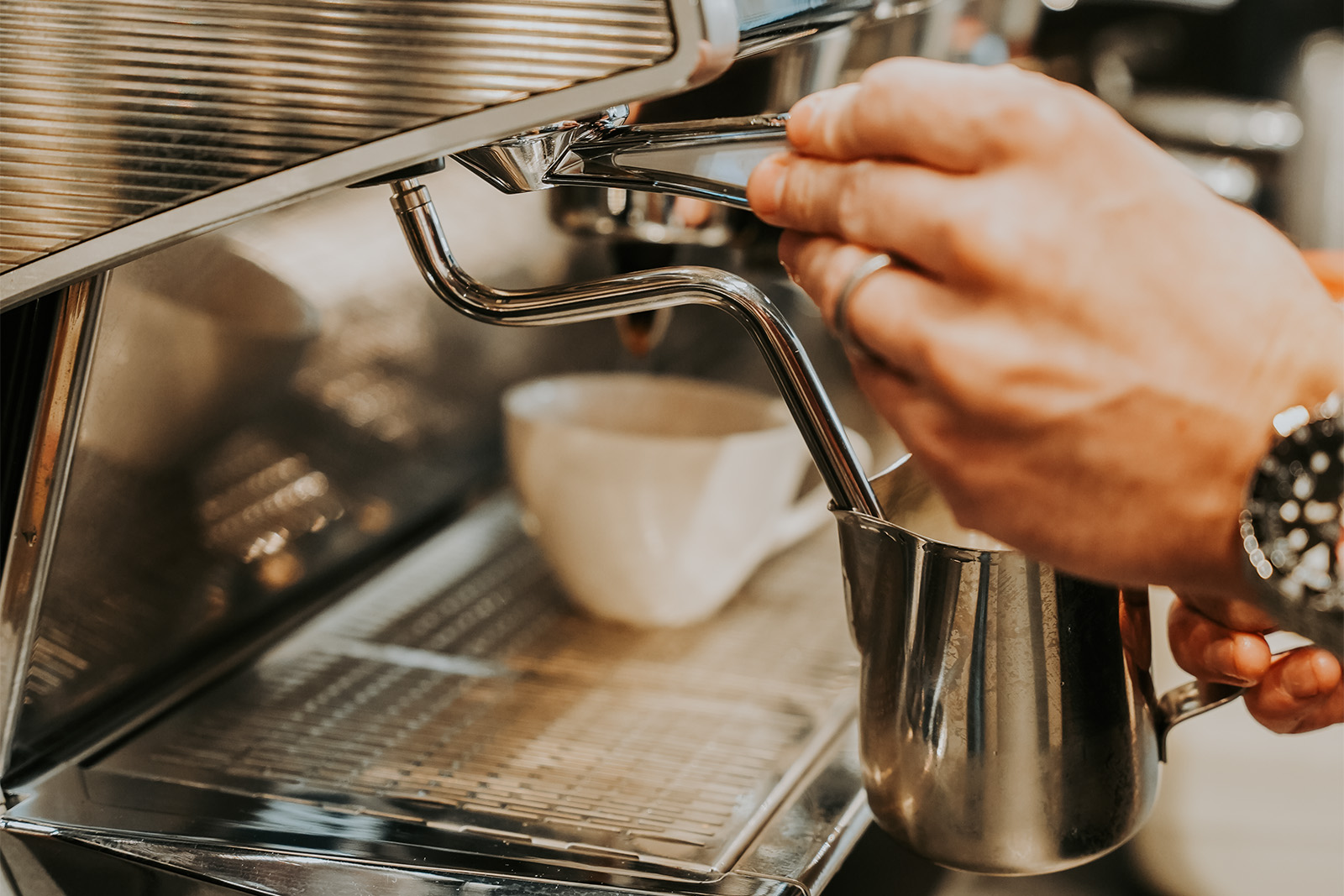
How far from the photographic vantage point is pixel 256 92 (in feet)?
0.80

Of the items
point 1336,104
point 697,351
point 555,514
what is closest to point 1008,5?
point 697,351

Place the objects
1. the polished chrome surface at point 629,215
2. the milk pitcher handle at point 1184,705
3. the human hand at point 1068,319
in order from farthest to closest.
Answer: the polished chrome surface at point 629,215, the milk pitcher handle at point 1184,705, the human hand at point 1068,319

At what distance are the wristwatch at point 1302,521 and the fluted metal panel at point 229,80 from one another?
15 cm

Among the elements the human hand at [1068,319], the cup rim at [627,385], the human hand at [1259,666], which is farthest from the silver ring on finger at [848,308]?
the cup rim at [627,385]

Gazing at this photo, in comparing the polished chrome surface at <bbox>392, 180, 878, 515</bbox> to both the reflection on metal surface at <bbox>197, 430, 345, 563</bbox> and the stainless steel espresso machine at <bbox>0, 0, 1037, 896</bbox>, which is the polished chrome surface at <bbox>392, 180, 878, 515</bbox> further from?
the reflection on metal surface at <bbox>197, 430, 345, 563</bbox>

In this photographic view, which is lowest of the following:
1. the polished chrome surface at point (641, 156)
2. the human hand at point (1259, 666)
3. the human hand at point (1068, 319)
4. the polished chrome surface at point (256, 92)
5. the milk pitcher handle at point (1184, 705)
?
the milk pitcher handle at point (1184, 705)

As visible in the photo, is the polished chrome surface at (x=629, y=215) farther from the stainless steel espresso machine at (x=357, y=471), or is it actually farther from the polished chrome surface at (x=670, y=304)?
the polished chrome surface at (x=670, y=304)

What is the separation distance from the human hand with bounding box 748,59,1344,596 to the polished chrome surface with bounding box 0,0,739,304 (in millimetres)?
52

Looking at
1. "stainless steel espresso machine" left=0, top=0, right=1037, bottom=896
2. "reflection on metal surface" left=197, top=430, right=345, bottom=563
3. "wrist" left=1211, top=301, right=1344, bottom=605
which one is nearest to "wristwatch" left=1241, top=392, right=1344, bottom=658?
"wrist" left=1211, top=301, right=1344, bottom=605

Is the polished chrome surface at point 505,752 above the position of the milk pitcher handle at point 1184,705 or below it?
below

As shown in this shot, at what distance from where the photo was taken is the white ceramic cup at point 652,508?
477 mm

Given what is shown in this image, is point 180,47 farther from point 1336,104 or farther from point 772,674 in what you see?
point 1336,104

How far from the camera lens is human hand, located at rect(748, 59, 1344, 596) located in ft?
0.70

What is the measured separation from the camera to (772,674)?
47cm
